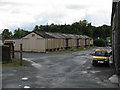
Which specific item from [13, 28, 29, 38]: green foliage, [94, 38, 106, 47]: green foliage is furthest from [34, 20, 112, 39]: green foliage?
[13, 28, 29, 38]: green foliage

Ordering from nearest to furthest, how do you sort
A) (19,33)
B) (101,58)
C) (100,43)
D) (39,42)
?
(101,58) → (39,42) → (100,43) → (19,33)

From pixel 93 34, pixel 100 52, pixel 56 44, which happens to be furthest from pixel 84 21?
pixel 100 52

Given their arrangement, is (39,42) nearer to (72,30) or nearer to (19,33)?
(19,33)

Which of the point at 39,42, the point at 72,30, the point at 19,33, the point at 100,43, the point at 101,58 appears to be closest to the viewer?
the point at 101,58

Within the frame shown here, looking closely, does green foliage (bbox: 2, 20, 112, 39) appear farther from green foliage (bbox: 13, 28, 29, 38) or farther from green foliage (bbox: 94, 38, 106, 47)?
green foliage (bbox: 94, 38, 106, 47)

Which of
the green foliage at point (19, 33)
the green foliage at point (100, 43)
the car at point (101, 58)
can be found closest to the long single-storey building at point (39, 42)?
the car at point (101, 58)

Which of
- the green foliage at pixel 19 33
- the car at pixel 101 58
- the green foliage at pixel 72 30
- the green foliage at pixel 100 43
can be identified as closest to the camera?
the car at pixel 101 58

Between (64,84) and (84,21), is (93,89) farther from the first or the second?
(84,21)

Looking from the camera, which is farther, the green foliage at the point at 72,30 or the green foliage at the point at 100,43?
the green foliage at the point at 72,30

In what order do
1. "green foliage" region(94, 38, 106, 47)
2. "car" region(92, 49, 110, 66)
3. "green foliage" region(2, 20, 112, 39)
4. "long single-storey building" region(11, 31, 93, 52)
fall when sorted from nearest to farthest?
1. "car" region(92, 49, 110, 66)
2. "long single-storey building" region(11, 31, 93, 52)
3. "green foliage" region(94, 38, 106, 47)
4. "green foliage" region(2, 20, 112, 39)

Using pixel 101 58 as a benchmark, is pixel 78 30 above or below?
above

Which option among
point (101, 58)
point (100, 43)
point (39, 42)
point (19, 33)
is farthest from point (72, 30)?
point (101, 58)

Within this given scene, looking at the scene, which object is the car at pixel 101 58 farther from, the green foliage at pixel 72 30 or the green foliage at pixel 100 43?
the green foliage at pixel 72 30

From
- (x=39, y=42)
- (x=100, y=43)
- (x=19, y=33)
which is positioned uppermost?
(x=19, y=33)
